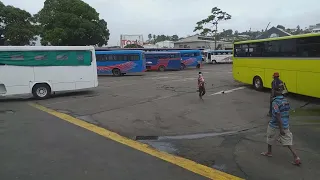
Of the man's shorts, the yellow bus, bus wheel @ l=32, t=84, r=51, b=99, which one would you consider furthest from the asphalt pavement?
the yellow bus

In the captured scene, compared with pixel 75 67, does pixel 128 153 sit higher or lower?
lower

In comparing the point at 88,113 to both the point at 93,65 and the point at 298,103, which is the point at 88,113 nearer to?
the point at 93,65

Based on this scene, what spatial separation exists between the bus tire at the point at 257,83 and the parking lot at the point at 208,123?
349mm

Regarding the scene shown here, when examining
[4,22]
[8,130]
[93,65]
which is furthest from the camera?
[4,22]

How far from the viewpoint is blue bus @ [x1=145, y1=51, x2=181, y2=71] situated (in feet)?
127

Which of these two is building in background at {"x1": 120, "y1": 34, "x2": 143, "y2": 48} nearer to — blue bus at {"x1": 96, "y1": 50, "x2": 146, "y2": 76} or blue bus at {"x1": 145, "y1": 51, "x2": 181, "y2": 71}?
blue bus at {"x1": 145, "y1": 51, "x2": 181, "y2": 71}

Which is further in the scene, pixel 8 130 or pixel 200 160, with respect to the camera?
pixel 8 130

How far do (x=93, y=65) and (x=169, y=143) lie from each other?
10.2 meters

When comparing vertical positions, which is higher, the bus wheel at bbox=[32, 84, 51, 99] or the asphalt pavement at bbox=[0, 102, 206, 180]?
the bus wheel at bbox=[32, 84, 51, 99]

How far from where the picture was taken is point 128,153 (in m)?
6.91

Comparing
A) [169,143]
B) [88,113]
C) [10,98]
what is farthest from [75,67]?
[169,143]

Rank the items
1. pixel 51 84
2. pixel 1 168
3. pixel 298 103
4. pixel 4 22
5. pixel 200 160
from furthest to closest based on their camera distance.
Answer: pixel 4 22, pixel 51 84, pixel 298 103, pixel 200 160, pixel 1 168

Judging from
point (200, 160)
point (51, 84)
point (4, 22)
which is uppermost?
point (4, 22)

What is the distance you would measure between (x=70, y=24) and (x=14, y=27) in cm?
767
